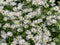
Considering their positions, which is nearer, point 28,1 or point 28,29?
point 28,29

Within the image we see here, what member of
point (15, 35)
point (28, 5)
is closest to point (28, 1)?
point (28, 5)

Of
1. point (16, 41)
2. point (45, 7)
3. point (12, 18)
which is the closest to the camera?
point (16, 41)

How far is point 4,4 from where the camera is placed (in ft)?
9.28

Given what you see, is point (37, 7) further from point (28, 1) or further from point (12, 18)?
point (12, 18)

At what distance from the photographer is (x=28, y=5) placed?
2.88 m

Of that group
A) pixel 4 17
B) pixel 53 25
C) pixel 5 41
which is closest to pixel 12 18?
pixel 4 17

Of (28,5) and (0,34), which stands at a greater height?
(28,5)

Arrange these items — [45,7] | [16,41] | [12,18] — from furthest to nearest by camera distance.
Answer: [45,7] → [12,18] → [16,41]

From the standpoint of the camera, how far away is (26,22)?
2652 mm

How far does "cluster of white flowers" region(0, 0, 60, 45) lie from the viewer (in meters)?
2.54

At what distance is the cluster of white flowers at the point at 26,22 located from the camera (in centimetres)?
254

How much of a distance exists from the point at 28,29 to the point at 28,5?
1.21 ft

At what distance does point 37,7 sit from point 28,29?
14.1 inches

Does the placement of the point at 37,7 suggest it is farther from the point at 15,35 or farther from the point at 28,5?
the point at 15,35
